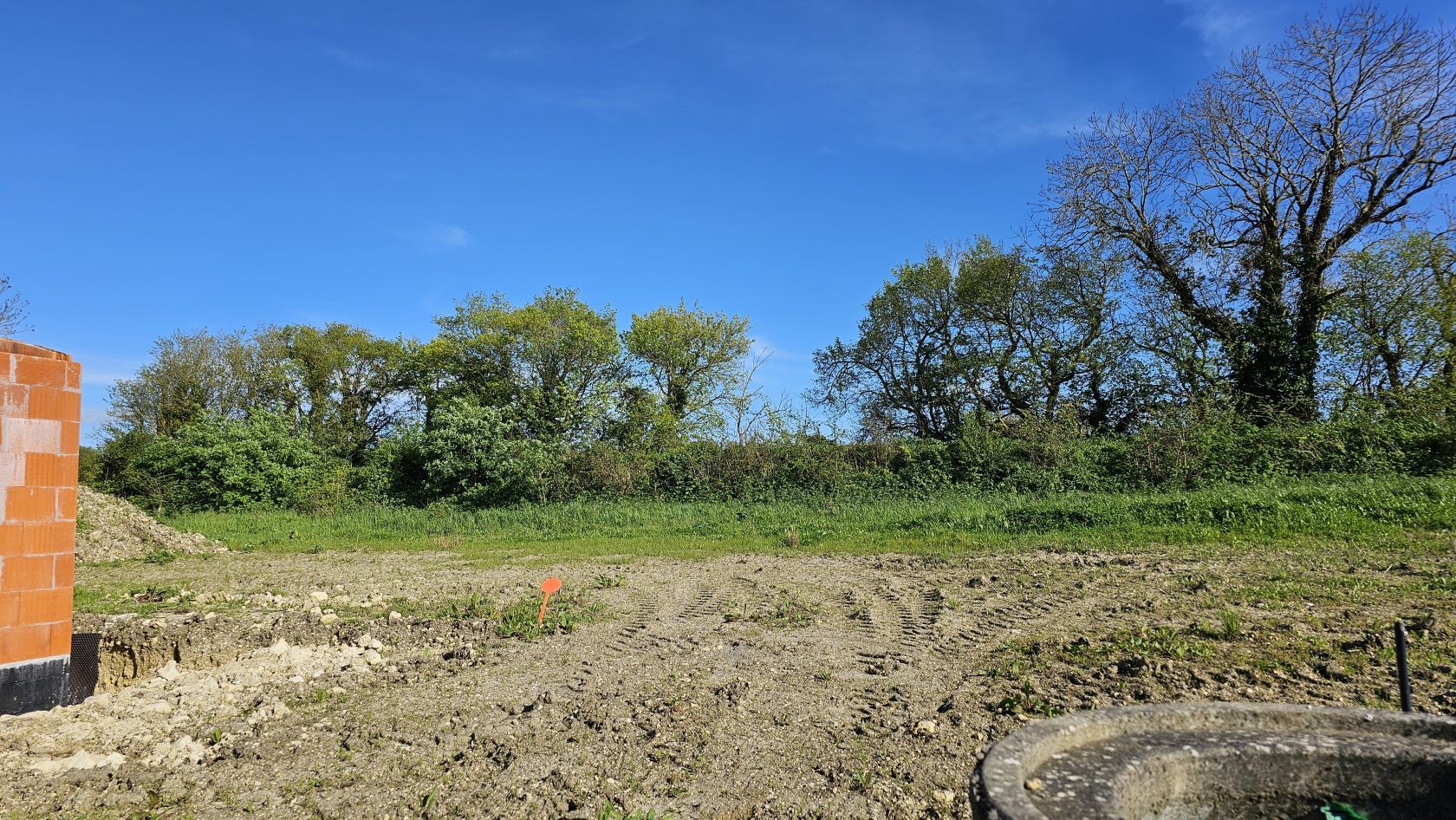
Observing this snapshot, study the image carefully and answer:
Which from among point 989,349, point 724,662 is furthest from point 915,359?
point 724,662

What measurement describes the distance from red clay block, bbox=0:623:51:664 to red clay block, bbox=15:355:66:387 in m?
1.68

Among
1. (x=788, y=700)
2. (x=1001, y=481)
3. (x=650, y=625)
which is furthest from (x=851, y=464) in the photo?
(x=788, y=700)

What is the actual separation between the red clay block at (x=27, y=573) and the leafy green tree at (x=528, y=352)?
21500mm

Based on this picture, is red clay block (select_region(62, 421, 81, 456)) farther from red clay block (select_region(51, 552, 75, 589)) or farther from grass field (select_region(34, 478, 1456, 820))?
grass field (select_region(34, 478, 1456, 820))

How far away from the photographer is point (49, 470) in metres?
5.26

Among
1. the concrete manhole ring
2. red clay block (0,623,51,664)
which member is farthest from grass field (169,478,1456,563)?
the concrete manhole ring

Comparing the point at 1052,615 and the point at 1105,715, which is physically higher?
the point at 1105,715

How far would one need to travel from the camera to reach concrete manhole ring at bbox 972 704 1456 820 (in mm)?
1906

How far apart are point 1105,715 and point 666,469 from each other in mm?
19322

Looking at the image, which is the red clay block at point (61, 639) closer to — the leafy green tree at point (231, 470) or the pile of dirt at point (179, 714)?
the pile of dirt at point (179, 714)

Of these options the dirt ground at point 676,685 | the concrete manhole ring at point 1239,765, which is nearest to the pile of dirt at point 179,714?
the dirt ground at point 676,685

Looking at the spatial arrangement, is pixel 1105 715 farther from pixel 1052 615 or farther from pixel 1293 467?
pixel 1293 467

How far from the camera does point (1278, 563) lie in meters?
8.39

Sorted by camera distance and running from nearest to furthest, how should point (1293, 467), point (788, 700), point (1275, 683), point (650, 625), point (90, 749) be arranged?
point (90, 749) < point (1275, 683) < point (788, 700) < point (650, 625) < point (1293, 467)
